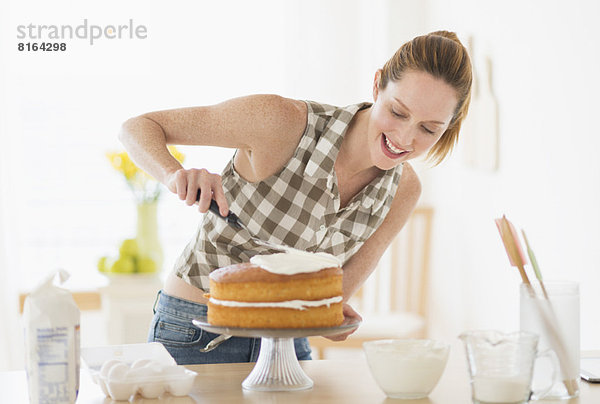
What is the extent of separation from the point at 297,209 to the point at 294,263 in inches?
15.3

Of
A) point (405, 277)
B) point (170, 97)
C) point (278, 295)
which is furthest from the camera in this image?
point (170, 97)

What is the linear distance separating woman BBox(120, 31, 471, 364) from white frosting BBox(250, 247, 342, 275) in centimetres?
29

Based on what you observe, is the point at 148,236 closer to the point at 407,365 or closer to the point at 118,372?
the point at 118,372

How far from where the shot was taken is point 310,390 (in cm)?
113

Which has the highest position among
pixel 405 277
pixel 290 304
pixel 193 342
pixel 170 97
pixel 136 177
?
pixel 170 97

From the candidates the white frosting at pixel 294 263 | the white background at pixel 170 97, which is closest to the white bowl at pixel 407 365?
the white frosting at pixel 294 263

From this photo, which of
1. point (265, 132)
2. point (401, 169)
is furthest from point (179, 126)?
point (401, 169)

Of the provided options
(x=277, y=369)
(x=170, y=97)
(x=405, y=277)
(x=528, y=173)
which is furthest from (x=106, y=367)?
(x=170, y=97)

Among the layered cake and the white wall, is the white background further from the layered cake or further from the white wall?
the layered cake

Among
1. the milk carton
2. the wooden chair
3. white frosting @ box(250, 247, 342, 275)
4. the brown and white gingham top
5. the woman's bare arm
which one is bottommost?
the wooden chair

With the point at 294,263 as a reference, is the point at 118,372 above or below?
below

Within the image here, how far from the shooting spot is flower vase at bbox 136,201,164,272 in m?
3.16

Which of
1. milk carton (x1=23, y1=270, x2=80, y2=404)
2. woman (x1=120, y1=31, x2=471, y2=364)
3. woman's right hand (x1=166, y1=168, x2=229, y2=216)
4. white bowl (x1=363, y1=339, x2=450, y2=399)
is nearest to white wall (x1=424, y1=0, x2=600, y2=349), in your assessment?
woman (x1=120, y1=31, x2=471, y2=364)

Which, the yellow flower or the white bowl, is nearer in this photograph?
the white bowl
